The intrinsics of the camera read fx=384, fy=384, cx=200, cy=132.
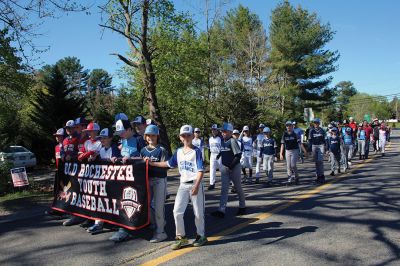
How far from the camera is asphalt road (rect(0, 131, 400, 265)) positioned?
516 cm

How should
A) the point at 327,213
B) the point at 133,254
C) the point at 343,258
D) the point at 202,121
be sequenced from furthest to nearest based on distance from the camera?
the point at 202,121 < the point at 327,213 < the point at 133,254 < the point at 343,258

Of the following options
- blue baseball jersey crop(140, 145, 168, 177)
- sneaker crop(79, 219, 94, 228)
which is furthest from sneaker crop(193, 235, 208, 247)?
sneaker crop(79, 219, 94, 228)

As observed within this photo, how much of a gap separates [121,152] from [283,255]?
10.8 ft

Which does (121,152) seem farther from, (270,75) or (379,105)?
(379,105)

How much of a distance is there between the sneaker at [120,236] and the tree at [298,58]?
3813 cm

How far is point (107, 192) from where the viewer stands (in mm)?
6754

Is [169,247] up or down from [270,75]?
down

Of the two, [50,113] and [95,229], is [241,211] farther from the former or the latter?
[50,113]

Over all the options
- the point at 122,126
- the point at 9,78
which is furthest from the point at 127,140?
the point at 9,78

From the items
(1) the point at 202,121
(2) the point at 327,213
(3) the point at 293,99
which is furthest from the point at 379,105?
(2) the point at 327,213

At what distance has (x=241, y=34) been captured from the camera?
1773 inches

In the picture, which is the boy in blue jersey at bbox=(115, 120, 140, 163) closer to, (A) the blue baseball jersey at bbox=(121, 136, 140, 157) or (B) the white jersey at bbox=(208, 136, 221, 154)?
(A) the blue baseball jersey at bbox=(121, 136, 140, 157)

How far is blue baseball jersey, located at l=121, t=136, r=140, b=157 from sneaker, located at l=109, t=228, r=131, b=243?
129 cm

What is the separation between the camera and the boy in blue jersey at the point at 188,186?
5.76 m
